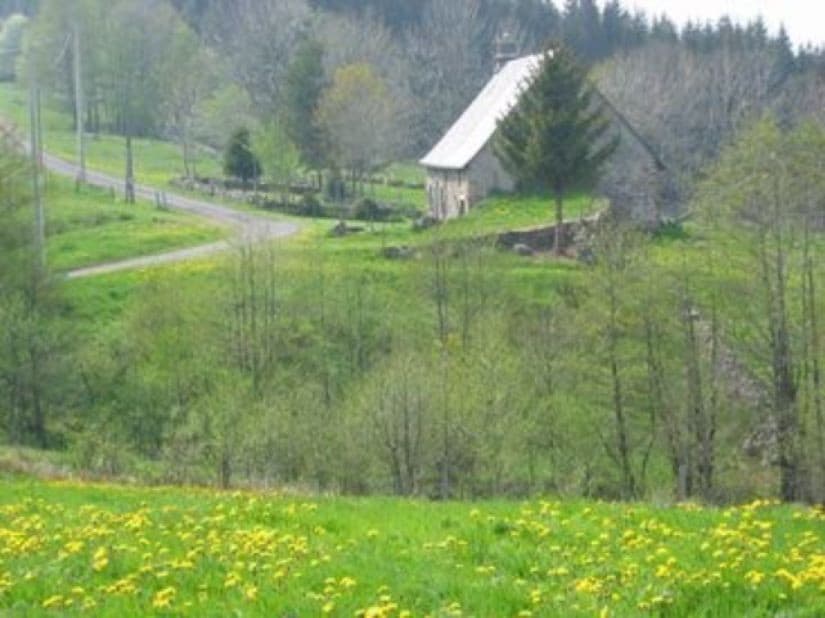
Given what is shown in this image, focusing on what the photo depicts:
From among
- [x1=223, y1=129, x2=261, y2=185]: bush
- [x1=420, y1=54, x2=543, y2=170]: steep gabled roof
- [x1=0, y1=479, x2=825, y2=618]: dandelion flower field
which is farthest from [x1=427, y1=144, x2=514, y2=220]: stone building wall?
[x1=0, y1=479, x2=825, y2=618]: dandelion flower field

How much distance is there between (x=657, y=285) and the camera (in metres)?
30.9

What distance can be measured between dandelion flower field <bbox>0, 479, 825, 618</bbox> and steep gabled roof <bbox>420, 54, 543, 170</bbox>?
47273mm

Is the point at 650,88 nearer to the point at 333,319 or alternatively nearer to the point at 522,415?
the point at 333,319

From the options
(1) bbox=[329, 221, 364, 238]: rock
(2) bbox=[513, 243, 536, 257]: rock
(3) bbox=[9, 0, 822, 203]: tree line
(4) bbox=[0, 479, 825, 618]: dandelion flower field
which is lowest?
(2) bbox=[513, 243, 536, 257]: rock

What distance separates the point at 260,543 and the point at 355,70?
70727 mm

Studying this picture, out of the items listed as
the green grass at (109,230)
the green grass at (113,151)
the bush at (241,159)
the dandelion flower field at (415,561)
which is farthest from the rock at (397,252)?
the dandelion flower field at (415,561)

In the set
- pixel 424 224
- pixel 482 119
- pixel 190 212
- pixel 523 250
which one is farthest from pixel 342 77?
pixel 523 250

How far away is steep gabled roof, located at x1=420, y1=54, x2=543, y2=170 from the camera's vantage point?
6216 cm

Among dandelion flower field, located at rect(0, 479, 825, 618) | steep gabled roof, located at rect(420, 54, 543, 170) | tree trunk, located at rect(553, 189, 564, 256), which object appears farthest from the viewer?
steep gabled roof, located at rect(420, 54, 543, 170)

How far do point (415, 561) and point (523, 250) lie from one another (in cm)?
4096

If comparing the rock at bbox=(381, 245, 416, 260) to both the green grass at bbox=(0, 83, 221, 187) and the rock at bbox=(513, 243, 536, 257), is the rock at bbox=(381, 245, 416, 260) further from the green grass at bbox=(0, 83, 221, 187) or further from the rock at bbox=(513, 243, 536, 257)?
the green grass at bbox=(0, 83, 221, 187)

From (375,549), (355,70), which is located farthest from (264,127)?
(375,549)

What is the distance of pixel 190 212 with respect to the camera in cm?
6406

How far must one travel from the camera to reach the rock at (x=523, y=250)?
5100 centimetres
